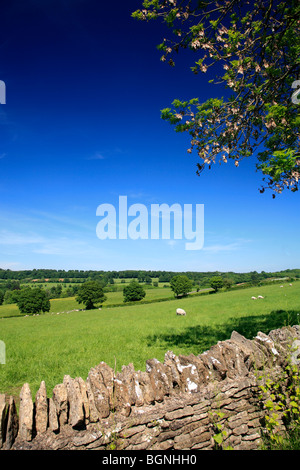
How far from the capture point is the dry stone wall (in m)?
3.34

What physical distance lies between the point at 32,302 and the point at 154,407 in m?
73.1

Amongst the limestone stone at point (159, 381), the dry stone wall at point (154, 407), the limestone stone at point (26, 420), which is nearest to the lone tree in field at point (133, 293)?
the dry stone wall at point (154, 407)

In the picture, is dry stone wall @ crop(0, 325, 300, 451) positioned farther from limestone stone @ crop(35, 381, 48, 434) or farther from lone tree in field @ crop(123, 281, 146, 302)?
lone tree in field @ crop(123, 281, 146, 302)

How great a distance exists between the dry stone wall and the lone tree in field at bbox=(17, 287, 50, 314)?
2828 inches

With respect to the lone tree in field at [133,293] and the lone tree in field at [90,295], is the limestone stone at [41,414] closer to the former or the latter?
the lone tree in field at [90,295]

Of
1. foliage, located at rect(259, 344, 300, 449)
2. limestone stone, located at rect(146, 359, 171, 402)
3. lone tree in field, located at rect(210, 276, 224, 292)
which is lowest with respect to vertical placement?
lone tree in field, located at rect(210, 276, 224, 292)

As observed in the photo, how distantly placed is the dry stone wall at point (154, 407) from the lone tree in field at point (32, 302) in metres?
71.8

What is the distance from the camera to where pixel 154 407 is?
376 centimetres

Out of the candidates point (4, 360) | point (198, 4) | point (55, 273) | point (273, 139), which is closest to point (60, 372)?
point (4, 360)

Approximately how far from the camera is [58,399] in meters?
3.47

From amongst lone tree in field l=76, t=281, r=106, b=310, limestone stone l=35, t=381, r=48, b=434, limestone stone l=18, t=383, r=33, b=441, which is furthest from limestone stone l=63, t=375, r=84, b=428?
lone tree in field l=76, t=281, r=106, b=310

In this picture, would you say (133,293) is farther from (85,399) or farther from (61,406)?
(61,406)

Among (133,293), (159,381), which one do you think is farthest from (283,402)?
(133,293)

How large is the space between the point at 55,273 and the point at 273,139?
140 metres
